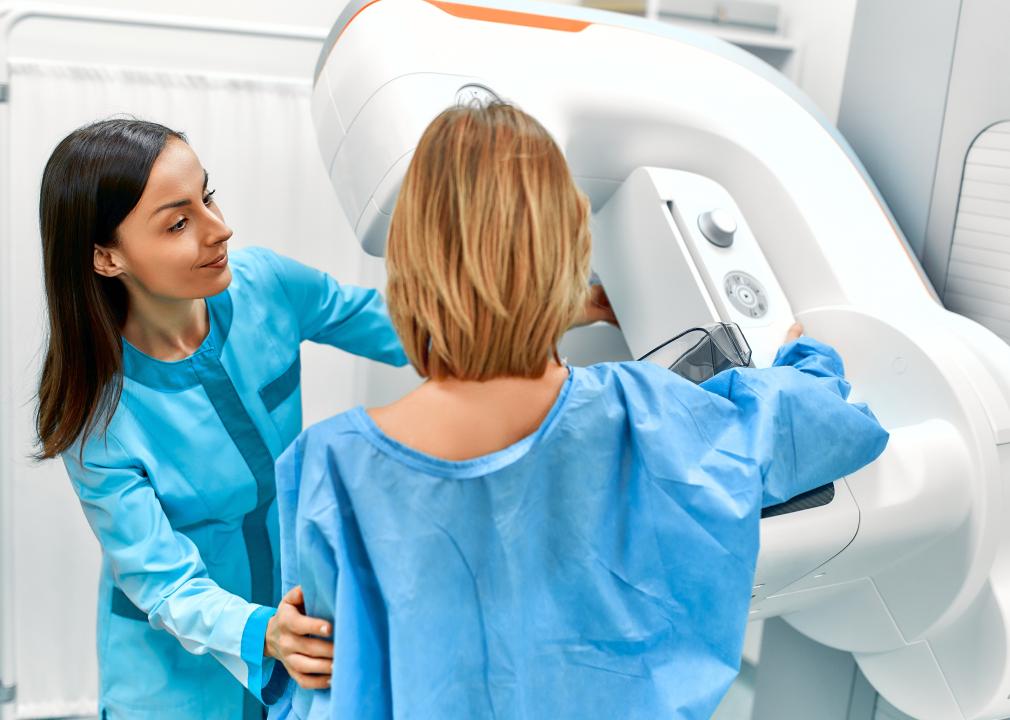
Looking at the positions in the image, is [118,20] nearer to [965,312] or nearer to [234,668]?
[234,668]

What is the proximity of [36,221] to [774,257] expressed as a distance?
1359 millimetres

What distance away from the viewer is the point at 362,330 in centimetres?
146

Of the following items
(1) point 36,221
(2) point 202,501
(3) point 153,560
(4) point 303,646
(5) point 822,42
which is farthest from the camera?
(5) point 822,42

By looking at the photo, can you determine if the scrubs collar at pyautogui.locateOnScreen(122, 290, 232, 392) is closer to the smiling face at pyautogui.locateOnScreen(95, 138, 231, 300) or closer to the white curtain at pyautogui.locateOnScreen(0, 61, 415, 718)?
the smiling face at pyautogui.locateOnScreen(95, 138, 231, 300)

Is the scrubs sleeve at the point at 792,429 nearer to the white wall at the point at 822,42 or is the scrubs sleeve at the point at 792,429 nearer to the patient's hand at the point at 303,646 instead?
the patient's hand at the point at 303,646

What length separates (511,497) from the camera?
2.52ft

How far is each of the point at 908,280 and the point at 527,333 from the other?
29.1 inches

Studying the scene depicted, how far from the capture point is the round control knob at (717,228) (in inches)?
48.6

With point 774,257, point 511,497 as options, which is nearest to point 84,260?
point 511,497

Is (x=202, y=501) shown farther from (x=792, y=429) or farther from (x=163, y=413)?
(x=792, y=429)

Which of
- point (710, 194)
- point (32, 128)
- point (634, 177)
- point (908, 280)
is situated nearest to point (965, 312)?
point (908, 280)

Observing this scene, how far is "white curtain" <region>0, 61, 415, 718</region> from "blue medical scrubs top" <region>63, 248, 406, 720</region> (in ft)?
2.10

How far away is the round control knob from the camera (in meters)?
1.24

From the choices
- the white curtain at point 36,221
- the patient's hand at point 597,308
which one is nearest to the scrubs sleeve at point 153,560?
the patient's hand at point 597,308
